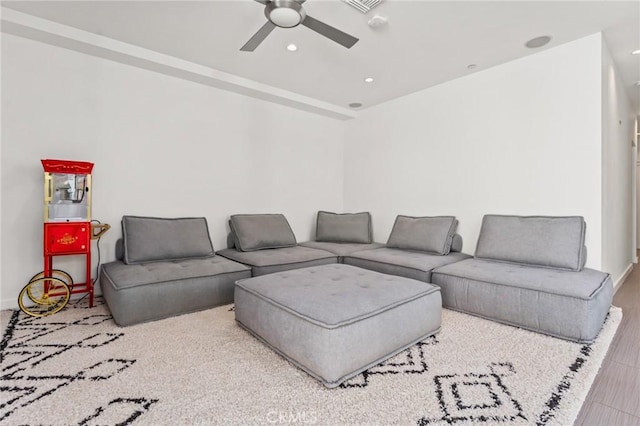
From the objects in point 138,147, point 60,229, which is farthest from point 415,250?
point 60,229

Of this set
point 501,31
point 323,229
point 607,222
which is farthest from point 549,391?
point 323,229

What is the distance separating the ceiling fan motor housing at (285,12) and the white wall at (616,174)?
9.35 feet

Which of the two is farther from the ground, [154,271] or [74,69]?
[74,69]

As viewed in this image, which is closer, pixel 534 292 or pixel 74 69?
pixel 534 292

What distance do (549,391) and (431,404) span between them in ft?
2.12

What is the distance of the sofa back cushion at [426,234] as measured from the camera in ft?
11.3

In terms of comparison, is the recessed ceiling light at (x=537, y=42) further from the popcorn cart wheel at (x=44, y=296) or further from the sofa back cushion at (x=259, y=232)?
the popcorn cart wheel at (x=44, y=296)

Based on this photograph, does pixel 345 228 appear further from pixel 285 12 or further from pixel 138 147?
pixel 285 12

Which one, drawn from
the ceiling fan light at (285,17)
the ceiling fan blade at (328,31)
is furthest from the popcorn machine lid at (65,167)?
the ceiling fan blade at (328,31)

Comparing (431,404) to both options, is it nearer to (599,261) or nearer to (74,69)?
(599,261)

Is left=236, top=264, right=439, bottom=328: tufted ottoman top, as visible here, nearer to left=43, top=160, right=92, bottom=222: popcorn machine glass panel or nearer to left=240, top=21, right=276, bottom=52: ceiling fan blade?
left=43, top=160, right=92, bottom=222: popcorn machine glass panel

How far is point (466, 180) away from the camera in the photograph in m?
3.71

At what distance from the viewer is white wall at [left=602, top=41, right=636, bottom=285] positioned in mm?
2898

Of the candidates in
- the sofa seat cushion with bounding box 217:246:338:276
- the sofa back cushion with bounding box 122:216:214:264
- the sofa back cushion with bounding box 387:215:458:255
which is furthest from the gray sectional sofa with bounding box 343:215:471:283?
the sofa back cushion with bounding box 122:216:214:264
